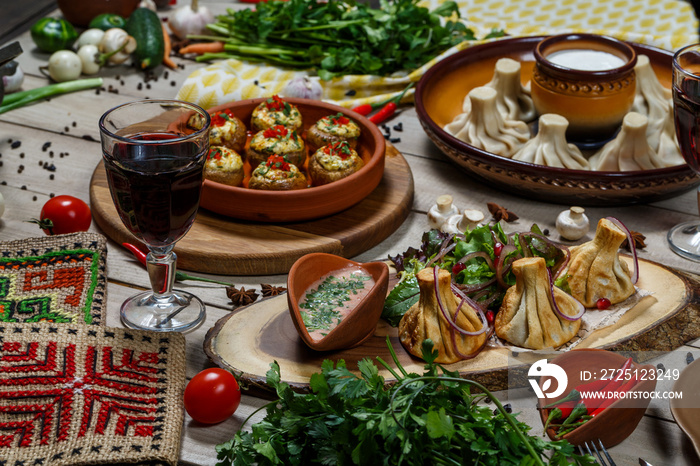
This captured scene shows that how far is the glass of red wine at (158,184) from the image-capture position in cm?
138

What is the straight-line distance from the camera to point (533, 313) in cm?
140

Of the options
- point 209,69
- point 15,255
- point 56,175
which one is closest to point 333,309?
point 15,255

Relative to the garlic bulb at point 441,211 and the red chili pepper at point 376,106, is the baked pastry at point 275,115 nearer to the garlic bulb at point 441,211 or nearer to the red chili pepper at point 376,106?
the red chili pepper at point 376,106

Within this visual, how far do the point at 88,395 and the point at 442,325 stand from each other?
638mm

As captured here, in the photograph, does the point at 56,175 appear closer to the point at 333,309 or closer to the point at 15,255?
the point at 15,255

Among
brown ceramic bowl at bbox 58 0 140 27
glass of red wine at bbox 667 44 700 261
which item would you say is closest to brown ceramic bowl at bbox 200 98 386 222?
glass of red wine at bbox 667 44 700 261

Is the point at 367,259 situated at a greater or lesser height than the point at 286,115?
lesser

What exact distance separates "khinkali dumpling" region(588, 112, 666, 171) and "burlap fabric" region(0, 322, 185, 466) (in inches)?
48.4

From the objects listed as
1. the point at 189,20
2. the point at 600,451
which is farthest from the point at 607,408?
the point at 189,20

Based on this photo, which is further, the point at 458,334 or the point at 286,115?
the point at 286,115

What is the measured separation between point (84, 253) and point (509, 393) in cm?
98

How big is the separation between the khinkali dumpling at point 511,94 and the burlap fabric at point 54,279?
3.77 feet

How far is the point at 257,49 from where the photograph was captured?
2.81 m

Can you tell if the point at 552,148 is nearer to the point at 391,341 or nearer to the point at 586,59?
the point at 586,59
